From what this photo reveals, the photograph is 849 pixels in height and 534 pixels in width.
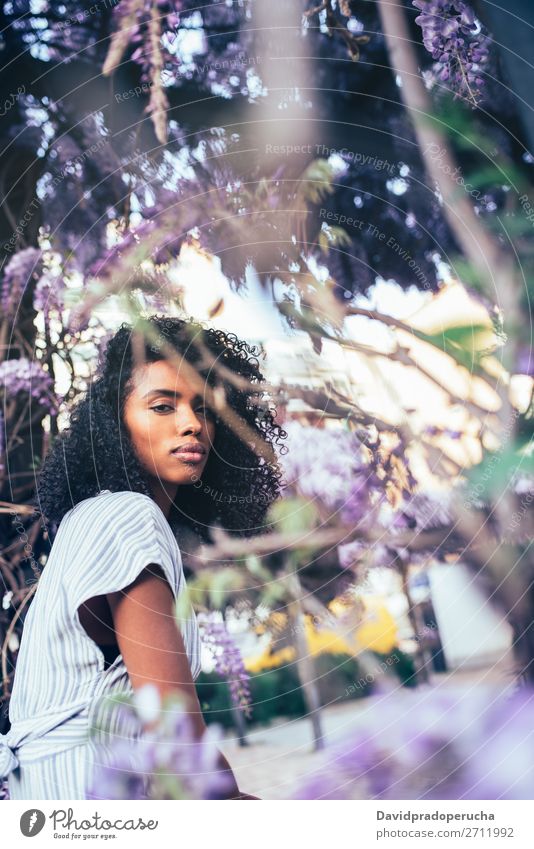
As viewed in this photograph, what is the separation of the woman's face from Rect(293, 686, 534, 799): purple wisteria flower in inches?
14.4

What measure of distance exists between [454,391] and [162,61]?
601mm

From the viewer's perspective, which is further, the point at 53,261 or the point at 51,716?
the point at 53,261

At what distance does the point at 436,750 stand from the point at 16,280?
2.75 ft

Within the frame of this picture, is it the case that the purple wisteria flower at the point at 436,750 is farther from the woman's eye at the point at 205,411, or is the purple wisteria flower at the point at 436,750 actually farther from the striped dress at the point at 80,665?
the woman's eye at the point at 205,411

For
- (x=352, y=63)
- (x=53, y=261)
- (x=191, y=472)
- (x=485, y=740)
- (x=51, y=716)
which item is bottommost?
(x=485, y=740)

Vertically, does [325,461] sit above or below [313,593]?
above

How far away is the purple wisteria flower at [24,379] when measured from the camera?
1.11 m

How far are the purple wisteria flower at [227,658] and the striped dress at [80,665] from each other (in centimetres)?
2

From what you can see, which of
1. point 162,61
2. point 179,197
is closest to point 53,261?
point 179,197

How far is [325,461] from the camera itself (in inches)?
38.6

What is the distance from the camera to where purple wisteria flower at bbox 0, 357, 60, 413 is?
43.6 inches
